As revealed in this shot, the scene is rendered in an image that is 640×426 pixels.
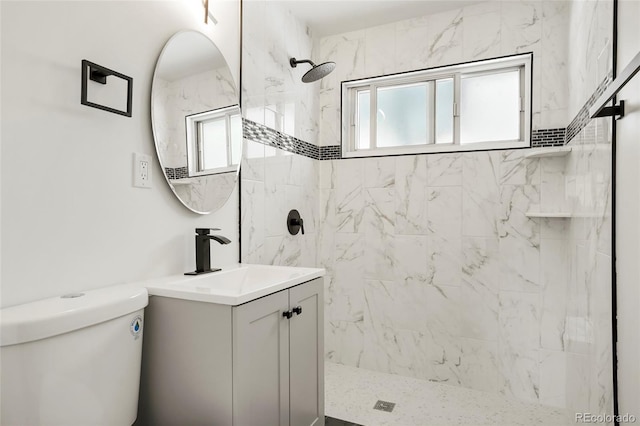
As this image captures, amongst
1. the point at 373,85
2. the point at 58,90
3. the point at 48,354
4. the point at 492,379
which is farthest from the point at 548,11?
the point at 48,354

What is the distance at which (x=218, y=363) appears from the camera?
1162 mm

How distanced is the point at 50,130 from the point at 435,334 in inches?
94.0

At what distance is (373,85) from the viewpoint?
9.26ft

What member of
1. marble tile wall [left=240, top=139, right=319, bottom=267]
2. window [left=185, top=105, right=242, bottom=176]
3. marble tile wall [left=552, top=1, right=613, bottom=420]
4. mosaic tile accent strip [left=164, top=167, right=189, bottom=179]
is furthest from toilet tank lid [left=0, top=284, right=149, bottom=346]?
marble tile wall [left=552, top=1, right=613, bottom=420]

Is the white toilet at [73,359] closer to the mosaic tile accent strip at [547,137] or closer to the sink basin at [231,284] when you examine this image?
the sink basin at [231,284]

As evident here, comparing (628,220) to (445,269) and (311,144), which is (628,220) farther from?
(311,144)

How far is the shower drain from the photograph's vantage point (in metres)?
A: 2.17

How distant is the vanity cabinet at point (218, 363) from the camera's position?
1.15 m

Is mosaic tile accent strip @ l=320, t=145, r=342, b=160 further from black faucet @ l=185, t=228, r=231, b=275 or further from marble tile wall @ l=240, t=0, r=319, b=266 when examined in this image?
black faucet @ l=185, t=228, r=231, b=275

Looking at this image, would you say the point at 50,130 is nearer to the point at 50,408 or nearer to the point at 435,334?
the point at 50,408

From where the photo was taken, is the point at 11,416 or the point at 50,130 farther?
the point at 50,130

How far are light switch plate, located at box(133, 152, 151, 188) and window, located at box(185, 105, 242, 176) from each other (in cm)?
21

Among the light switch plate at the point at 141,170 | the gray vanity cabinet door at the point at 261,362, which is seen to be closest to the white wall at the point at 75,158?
the light switch plate at the point at 141,170

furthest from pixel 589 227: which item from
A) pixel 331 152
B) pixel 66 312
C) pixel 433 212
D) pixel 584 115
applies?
pixel 66 312
